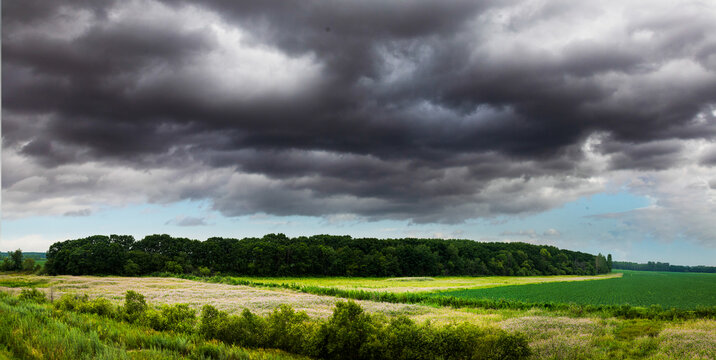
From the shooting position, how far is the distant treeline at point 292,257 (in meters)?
103

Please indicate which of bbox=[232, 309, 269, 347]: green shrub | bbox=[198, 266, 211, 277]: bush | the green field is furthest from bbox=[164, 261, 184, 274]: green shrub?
bbox=[232, 309, 269, 347]: green shrub

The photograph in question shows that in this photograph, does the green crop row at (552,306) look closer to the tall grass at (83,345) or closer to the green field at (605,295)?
the green field at (605,295)

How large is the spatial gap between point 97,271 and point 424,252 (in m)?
91.2

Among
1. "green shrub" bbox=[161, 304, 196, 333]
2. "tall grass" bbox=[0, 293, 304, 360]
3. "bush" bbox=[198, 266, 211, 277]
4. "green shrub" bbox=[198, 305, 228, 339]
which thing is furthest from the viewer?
"bush" bbox=[198, 266, 211, 277]

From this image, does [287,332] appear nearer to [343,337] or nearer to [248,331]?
[248,331]

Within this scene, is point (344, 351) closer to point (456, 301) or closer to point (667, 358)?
point (667, 358)

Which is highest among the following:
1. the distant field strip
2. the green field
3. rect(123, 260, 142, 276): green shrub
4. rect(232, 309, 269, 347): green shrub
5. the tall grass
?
the tall grass

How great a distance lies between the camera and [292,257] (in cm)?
12212

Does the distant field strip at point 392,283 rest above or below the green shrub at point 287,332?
below

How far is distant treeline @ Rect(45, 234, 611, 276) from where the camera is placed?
336 feet

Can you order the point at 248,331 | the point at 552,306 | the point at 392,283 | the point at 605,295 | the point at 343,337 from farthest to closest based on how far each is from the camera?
the point at 392,283 < the point at 605,295 < the point at 552,306 < the point at 248,331 < the point at 343,337

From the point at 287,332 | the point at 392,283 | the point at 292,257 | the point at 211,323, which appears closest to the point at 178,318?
the point at 211,323

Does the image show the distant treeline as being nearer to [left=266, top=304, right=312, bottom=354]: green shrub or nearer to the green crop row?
the green crop row

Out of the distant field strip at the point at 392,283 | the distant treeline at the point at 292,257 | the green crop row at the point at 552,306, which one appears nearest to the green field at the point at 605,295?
the green crop row at the point at 552,306
